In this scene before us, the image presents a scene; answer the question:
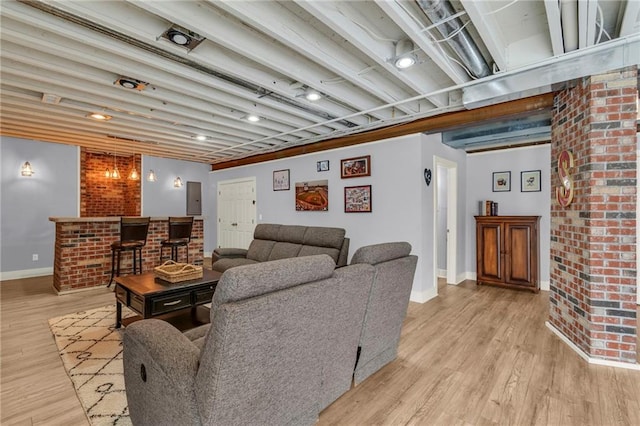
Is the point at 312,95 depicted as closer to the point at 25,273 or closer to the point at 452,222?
the point at 452,222

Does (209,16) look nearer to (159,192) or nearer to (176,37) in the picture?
(176,37)

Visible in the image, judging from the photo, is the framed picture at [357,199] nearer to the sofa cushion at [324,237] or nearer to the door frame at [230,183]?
the sofa cushion at [324,237]

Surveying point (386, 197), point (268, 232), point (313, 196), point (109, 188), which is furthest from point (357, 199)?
point (109, 188)

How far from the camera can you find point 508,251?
15.3ft

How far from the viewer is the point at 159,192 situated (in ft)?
23.2

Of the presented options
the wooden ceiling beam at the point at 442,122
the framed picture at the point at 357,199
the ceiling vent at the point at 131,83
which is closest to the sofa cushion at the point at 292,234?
the framed picture at the point at 357,199

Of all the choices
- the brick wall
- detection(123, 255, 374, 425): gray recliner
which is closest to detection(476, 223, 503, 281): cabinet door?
detection(123, 255, 374, 425): gray recliner

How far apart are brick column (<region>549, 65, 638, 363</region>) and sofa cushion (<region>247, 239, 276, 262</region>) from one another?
A: 12.2 ft

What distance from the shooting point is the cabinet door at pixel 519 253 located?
14.7ft

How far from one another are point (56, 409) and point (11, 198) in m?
5.33

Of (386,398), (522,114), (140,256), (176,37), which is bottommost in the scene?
(386,398)

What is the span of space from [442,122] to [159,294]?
12.2ft

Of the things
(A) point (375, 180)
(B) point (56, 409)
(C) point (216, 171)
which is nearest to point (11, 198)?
(C) point (216, 171)

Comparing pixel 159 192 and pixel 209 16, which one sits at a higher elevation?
pixel 209 16
